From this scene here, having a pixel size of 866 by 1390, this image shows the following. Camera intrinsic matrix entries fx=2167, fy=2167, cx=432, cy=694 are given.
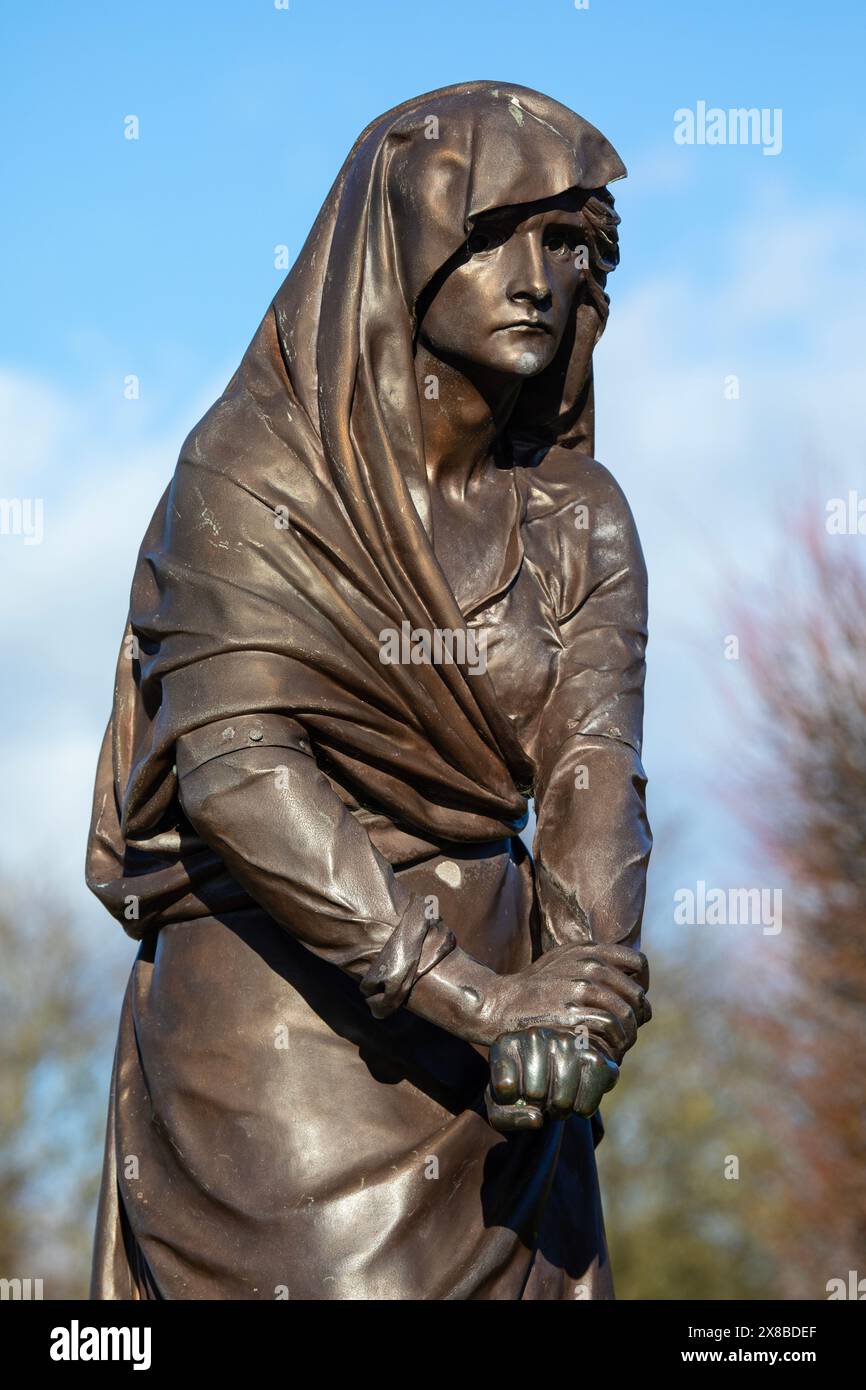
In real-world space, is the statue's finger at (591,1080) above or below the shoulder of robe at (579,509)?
below

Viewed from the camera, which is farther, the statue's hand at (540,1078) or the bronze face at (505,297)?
the bronze face at (505,297)

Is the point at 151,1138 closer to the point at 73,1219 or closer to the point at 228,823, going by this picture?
the point at 228,823

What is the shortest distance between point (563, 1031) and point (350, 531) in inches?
47.9

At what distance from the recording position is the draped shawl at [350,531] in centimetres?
474

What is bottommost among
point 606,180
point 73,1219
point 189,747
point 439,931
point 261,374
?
point 73,1219

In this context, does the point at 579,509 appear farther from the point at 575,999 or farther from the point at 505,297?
the point at 575,999

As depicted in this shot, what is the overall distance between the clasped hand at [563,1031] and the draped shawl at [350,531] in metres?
0.53

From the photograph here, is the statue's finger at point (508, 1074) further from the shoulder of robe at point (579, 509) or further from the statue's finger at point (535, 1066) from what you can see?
the shoulder of robe at point (579, 509)

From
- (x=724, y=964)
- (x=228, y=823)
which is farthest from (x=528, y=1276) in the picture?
(x=724, y=964)

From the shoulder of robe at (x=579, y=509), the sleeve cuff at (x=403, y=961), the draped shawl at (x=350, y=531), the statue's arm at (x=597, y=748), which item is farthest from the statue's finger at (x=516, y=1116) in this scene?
the shoulder of robe at (x=579, y=509)

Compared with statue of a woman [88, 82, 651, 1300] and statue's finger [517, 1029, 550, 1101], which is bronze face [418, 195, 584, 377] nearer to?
statue of a woman [88, 82, 651, 1300]

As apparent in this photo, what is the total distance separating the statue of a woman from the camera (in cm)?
457
